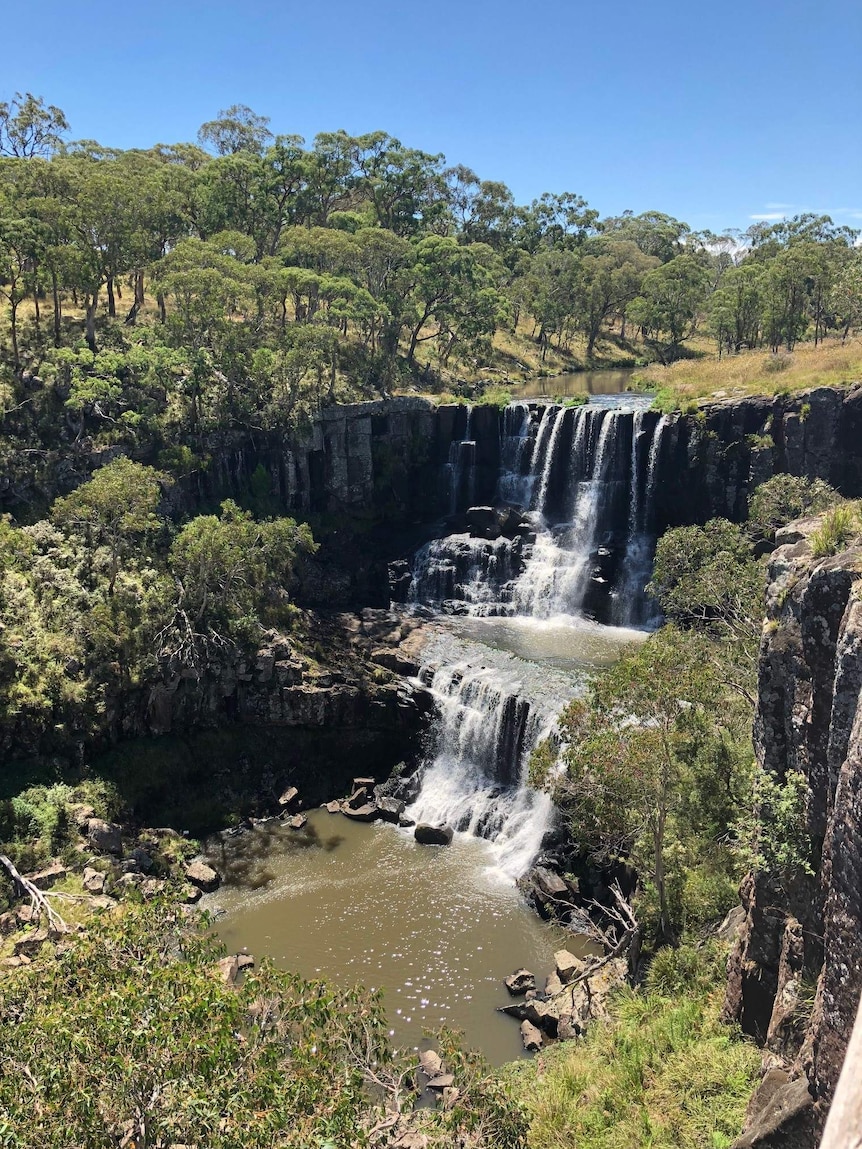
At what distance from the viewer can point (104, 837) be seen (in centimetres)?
2533

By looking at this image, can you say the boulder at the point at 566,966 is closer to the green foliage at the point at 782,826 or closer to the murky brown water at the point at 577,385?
the green foliage at the point at 782,826

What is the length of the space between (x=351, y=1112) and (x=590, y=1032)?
9.16m

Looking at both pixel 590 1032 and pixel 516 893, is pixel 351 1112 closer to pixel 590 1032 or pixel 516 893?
pixel 590 1032

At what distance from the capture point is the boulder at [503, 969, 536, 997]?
69.3ft

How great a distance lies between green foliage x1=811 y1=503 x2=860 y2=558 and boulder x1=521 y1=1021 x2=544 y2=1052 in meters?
14.5

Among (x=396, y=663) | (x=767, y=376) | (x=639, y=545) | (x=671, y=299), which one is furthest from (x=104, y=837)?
(x=671, y=299)

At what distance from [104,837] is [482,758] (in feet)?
45.4

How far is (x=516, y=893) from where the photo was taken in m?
24.8

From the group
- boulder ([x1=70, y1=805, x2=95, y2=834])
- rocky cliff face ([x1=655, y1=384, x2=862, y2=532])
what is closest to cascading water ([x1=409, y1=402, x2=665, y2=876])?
rocky cliff face ([x1=655, y1=384, x2=862, y2=532])

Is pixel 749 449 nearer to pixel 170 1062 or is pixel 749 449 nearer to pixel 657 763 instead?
pixel 657 763

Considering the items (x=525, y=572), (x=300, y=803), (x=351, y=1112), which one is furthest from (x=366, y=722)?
(x=351, y=1112)

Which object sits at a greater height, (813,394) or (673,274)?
(673,274)

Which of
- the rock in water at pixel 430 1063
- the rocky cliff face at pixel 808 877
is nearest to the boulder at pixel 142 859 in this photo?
the rock in water at pixel 430 1063

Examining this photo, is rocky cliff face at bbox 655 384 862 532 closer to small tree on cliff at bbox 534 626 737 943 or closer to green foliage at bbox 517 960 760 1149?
small tree on cliff at bbox 534 626 737 943
